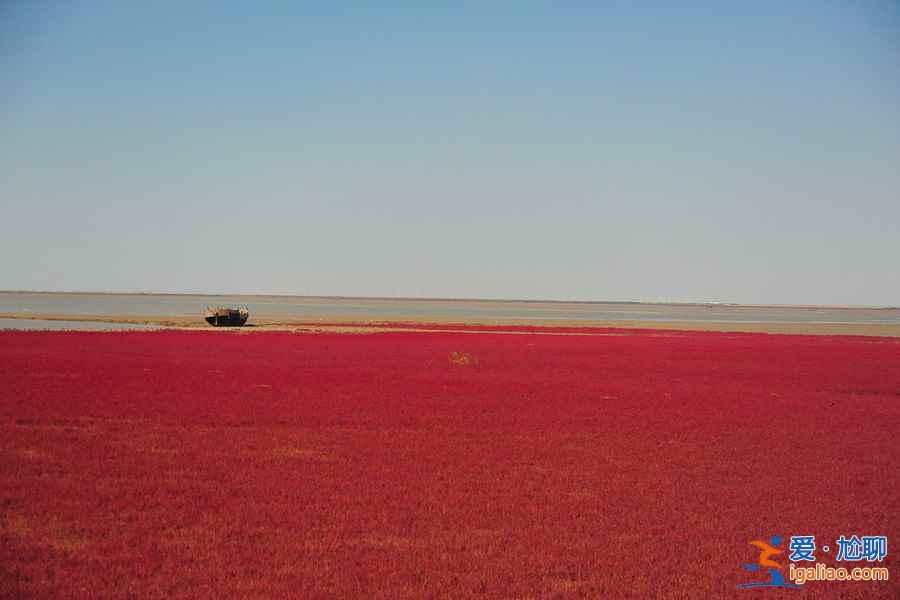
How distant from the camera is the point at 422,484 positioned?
12969mm

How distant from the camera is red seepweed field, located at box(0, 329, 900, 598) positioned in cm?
900

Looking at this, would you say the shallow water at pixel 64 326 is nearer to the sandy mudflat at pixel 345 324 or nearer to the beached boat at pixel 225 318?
the sandy mudflat at pixel 345 324

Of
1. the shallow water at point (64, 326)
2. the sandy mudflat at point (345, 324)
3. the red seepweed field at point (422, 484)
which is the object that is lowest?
the red seepweed field at point (422, 484)

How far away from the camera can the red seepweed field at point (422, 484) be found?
29.5 ft

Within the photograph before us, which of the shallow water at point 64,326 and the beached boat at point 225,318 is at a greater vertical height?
the beached boat at point 225,318

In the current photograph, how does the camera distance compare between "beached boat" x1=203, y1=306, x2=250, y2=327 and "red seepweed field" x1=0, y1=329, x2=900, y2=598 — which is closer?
"red seepweed field" x1=0, y1=329, x2=900, y2=598

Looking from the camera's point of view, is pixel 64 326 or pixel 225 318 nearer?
pixel 64 326

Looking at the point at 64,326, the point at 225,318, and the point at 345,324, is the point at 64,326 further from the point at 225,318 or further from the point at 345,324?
the point at 345,324

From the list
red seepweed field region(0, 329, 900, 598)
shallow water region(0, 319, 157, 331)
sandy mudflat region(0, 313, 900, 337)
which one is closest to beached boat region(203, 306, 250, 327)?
sandy mudflat region(0, 313, 900, 337)

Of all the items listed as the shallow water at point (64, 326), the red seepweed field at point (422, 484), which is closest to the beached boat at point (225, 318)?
the shallow water at point (64, 326)

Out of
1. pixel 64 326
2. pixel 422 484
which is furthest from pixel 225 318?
pixel 422 484

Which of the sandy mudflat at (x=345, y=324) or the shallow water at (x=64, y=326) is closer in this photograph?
the shallow water at (x=64, y=326)

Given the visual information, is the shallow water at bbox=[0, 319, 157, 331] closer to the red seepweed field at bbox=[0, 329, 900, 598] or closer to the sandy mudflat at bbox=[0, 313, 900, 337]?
the sandy mudflat at bbox=[0, 313, 900, 337]

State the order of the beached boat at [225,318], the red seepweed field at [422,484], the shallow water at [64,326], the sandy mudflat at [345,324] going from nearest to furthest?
the red seepweed field at [422,484] < the shallow water at [64,326] < the beached boat at [225,318] < the sandy mudflat at [345,324]
